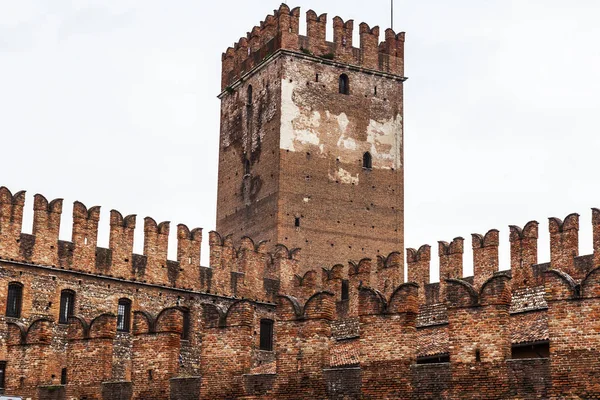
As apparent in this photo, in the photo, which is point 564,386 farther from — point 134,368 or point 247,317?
point 134,368

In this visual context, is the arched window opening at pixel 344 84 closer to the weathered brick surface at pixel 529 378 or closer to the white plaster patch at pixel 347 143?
the white plaster patch at pixel 347 143

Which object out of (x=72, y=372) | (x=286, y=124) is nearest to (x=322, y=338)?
(x=72, y=372)

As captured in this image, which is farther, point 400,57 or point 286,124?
point 400,57

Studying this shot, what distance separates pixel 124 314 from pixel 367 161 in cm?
1018

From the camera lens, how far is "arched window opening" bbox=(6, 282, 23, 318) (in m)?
24.8

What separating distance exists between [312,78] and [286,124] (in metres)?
1.84

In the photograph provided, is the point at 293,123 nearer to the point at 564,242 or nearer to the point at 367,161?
the point at 367,161

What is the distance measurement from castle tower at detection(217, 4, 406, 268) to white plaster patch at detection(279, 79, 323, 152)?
29mm

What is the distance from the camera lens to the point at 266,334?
28.4 metres

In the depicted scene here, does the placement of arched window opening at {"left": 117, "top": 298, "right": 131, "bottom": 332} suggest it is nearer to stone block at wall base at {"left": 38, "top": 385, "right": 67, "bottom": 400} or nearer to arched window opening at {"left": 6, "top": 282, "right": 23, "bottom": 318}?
arched window opening at {"left": 6, "top": 282, "right": 23, "bottom": 318}

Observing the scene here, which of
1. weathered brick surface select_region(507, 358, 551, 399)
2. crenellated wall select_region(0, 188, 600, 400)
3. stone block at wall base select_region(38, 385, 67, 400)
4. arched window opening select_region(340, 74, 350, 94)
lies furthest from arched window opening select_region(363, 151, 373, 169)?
weathered brick surface select_region(507, 358, 551, 399)

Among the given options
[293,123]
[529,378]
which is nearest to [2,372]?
[293,123]

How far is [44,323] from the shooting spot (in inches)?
831

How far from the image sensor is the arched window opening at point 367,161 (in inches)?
1323
